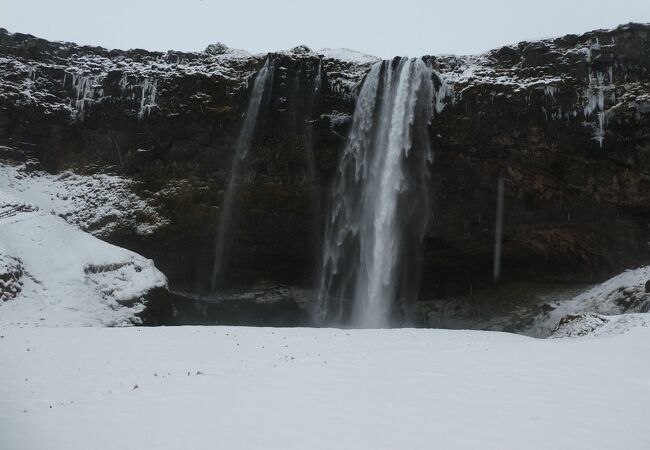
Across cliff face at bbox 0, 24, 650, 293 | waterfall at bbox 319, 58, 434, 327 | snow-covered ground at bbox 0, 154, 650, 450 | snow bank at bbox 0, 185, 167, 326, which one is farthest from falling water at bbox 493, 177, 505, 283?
snow bank at bbox 0, 185, 167, 326

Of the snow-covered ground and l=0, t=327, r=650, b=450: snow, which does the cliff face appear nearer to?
the snow-covered ground

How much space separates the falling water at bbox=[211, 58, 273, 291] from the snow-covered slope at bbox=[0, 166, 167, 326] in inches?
280

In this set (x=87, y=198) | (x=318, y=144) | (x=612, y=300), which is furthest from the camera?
(x=87, y=198)

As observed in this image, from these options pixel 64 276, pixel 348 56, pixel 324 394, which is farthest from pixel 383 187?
pixel 324 394

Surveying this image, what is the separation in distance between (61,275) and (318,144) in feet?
44.8

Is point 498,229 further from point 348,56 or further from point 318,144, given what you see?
point 348,56

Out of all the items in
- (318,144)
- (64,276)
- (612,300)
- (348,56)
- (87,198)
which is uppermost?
(348,56)

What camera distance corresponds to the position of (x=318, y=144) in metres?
28.2

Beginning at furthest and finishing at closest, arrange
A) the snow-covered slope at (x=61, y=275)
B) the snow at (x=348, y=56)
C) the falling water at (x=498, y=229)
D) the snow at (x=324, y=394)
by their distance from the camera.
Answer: the snow at (x=348, y=56) < the falling water at (x=498, y=229) < the snow-covered slope at (x=61, y=275) < the snow at (x=324, y=394)

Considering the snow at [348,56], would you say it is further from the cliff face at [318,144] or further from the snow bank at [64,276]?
the snow bank at [64,276]

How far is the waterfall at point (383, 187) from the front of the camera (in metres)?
26.4

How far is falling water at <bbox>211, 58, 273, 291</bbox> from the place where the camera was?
91.4 ft

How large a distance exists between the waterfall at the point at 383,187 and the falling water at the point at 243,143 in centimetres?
500

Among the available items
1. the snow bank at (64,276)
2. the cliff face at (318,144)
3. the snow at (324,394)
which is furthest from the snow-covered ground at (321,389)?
the cliff face at (318,144)
